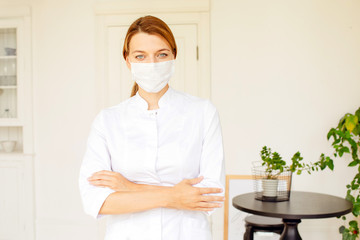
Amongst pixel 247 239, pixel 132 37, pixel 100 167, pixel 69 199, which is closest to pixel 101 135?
pixel 100 167

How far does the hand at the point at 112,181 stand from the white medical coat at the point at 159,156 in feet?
0.06

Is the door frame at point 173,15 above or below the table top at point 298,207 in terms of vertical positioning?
above

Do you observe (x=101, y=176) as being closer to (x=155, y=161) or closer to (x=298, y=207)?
(x=155, y=161)

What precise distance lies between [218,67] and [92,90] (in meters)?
1.20

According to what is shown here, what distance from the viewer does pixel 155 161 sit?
Answer: 48.8 inches

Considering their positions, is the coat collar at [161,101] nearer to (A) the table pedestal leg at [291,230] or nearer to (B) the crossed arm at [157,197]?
(B) the crossed arm at [157,197]

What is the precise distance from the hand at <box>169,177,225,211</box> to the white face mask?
0.34 m

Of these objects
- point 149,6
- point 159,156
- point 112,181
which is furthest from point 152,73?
point 149,6

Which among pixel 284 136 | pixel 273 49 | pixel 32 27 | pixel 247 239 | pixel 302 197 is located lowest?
pixel 247 239

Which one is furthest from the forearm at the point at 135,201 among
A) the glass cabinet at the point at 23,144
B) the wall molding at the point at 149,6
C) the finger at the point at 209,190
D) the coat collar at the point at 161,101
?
the glass cabinet at the point at 23,144

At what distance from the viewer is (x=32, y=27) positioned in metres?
3.79

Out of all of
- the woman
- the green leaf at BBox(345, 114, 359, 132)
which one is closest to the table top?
the green leaf at BBox(345, 114, 359, 132)

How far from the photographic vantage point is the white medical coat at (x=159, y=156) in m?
1.24

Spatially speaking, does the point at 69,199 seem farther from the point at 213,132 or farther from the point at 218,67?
the point at 213,132
